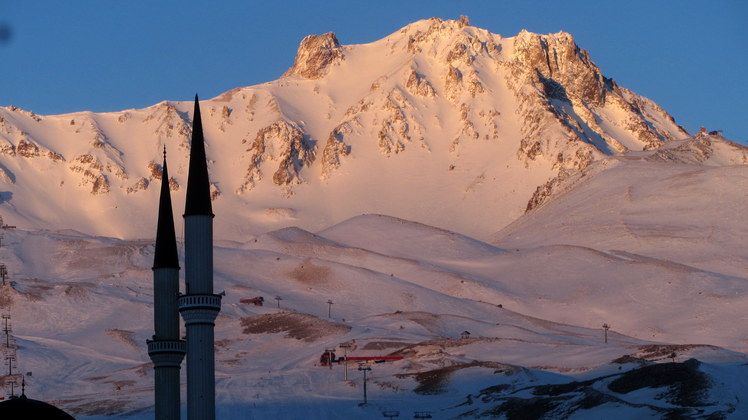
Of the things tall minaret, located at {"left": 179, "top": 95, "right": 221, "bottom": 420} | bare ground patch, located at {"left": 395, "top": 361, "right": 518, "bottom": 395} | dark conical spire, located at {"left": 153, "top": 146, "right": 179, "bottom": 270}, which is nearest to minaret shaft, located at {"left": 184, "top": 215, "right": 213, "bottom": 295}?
tall minaret, located at {"left": 179, "top": 95, "right": 221, "bottom": 420}

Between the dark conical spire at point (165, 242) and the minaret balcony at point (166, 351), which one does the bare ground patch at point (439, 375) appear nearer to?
the dark conical spire at point (165, 242)

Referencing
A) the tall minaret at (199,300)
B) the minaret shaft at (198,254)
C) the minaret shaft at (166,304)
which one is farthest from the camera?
the minaret shaft at (166,304)

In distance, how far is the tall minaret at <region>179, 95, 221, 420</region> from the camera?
99250 millimetres

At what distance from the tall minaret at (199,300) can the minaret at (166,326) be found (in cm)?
543

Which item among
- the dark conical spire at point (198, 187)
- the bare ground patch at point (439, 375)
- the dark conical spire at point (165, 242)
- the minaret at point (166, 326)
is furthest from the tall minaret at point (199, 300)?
the bare ground patch at point (439, 375)

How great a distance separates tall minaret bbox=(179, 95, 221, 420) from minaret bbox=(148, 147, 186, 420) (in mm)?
5434

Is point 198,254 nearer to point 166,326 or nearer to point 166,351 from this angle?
point 166,351

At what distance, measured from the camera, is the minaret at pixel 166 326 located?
106188mm

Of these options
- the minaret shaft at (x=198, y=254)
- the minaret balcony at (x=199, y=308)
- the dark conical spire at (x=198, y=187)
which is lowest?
the minaret balcony at (x=199, y=308)

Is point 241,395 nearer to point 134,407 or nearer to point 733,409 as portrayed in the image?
point 134,407

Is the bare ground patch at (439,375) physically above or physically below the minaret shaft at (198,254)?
below

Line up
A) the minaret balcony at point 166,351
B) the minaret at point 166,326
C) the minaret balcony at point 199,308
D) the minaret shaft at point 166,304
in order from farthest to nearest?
the minaret shaft at point 166,304 < the minaret balcony at point 166,351 < the minaret at point 166,326 < the minaret balcony at point 199,308

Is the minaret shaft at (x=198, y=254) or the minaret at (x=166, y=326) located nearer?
the minaret shaft at (x=198, y=254)

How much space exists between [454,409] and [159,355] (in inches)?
1891
